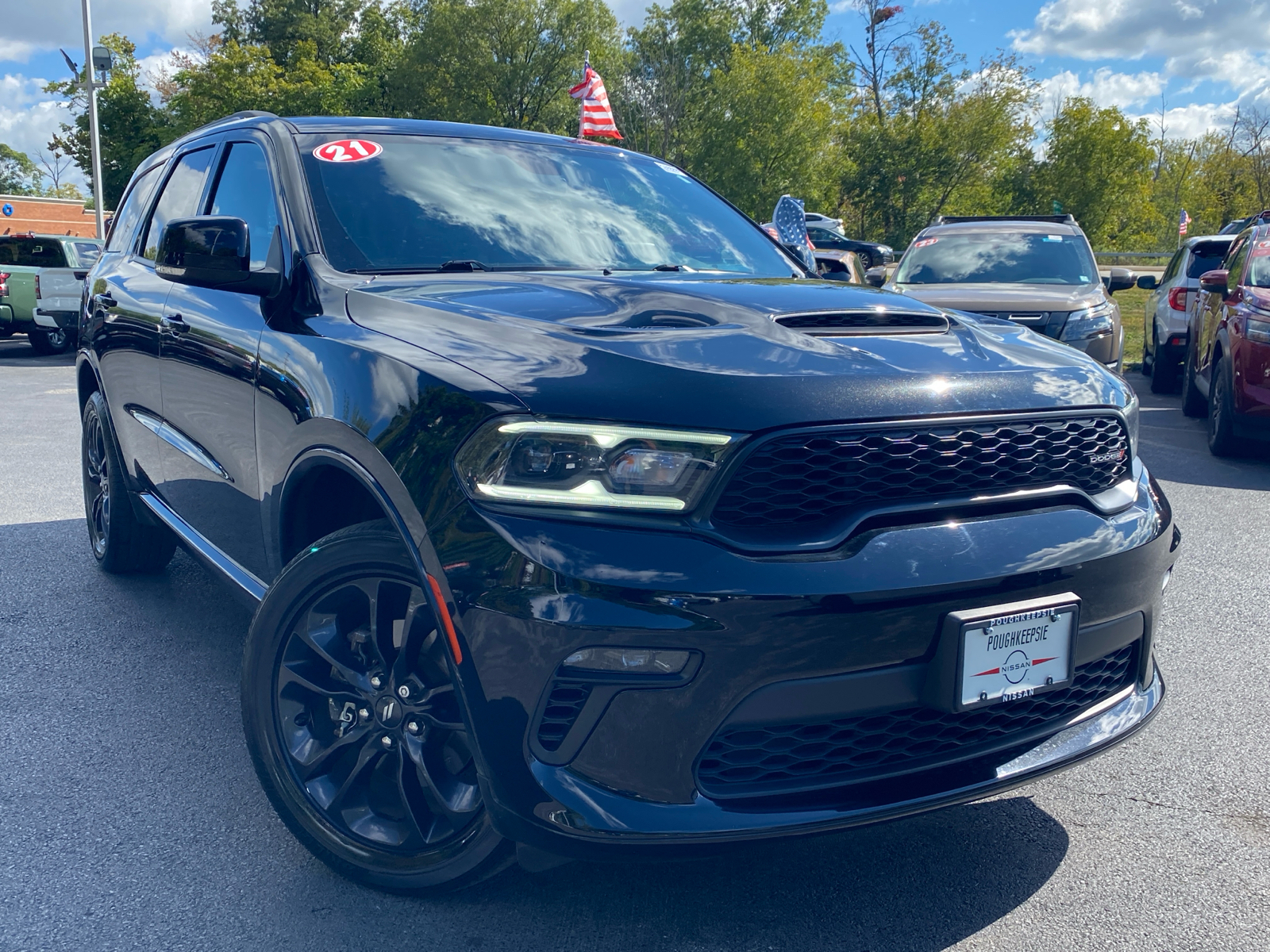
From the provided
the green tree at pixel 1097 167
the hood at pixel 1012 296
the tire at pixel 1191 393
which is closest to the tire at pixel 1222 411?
the hood at pixel 1012 296

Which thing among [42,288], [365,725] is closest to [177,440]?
[365,725]

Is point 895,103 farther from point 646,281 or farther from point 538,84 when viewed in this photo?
point 646,281

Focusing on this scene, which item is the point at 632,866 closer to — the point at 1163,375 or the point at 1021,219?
the point at 1021,219

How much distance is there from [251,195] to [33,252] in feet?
56.1

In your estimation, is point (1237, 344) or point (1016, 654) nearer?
point (1016, 654)

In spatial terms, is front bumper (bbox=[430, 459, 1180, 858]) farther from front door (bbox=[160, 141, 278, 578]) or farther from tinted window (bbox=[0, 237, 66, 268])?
tinted window (bbox=[0, 237, 66, 268])

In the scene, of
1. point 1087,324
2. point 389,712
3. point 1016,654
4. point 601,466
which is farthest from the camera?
point 1087,324

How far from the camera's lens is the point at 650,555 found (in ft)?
6.09

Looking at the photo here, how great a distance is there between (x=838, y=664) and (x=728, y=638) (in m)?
0.21

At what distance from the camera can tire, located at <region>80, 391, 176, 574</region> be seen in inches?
180

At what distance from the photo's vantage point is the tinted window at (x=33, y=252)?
695 inches

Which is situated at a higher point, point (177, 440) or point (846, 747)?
point (177, 440)

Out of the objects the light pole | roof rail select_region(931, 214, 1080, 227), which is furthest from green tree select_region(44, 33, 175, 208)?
roof rail select_region(931, 214, 1080, 227)

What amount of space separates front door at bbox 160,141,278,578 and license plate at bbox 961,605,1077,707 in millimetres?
1842
